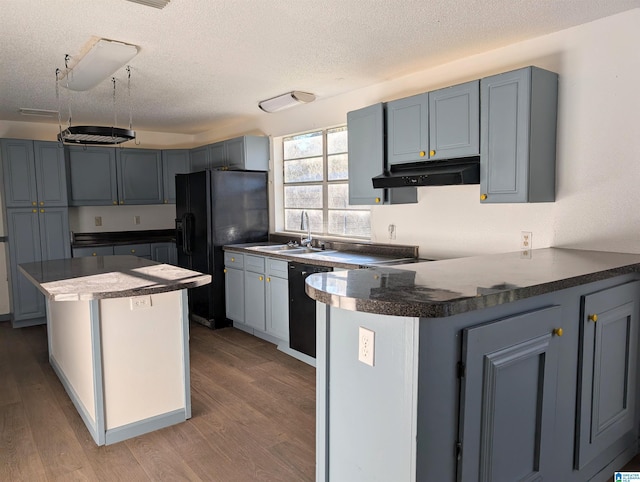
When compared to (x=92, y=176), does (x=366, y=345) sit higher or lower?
lower

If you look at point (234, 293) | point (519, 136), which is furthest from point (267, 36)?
point (234, 293)

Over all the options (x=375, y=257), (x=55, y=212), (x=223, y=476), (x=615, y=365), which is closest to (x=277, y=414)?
(x=223, y=476)

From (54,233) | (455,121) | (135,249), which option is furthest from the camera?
(135,249)

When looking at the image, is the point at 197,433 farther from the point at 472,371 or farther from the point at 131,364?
the point at 472,371

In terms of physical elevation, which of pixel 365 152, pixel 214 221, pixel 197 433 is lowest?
pixel 197 433

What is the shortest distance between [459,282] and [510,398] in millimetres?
457

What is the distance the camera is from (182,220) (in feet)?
17.6

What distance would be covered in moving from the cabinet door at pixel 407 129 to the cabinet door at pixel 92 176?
4096 millimetres

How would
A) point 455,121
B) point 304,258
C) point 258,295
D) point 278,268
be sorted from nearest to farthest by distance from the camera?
point 455,121, point 304,258, point 278,268, point 258,295

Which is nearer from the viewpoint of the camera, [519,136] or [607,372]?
[607,372]

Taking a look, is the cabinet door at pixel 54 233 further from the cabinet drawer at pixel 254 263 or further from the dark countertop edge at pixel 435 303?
the dark countertop edge at pixel 435 303

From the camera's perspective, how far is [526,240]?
9.92 feet

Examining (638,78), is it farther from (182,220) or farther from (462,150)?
(182,220)

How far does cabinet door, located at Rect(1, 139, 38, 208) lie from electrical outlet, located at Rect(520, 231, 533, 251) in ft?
17.0
